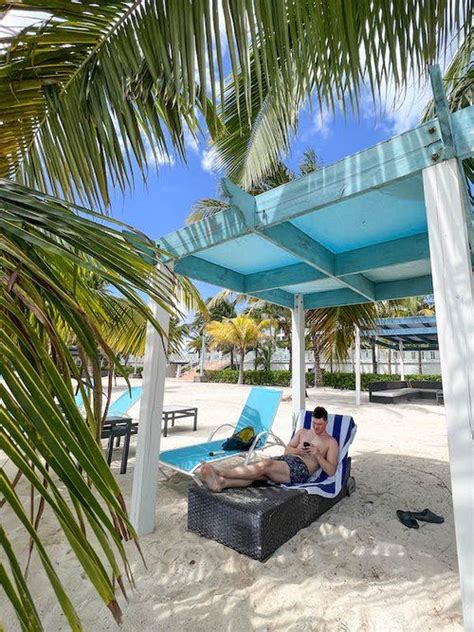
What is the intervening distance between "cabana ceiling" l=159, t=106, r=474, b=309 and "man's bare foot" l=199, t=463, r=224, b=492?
216 cm

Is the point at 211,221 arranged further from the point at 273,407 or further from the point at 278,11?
the point at 273,407

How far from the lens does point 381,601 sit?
2.40 metres

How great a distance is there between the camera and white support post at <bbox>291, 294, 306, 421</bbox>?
227 inches

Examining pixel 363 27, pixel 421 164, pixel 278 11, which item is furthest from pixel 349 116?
pixel 421 164

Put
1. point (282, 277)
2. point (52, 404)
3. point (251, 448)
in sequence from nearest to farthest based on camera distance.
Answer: point (52, 404)
point (251, 448)
point (282, 277)

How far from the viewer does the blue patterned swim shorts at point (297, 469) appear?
12.0ft

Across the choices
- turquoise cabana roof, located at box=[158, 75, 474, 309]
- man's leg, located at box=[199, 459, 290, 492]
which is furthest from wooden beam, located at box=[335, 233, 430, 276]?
man's leg, located at box=[199, 459, 290, 492]

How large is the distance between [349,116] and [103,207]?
4.93 ft

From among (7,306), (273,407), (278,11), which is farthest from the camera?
(273,407)

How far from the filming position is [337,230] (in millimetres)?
3818

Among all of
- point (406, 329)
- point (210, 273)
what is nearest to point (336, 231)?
point (210, 273)

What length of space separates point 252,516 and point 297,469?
998 millimetres

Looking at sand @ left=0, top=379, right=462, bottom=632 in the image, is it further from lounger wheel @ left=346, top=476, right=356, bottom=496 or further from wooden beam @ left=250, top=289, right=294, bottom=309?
wooden beam @ left=250, top=289, right=294, bottom=309

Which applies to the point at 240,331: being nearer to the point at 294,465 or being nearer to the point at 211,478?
the point at 294,465
